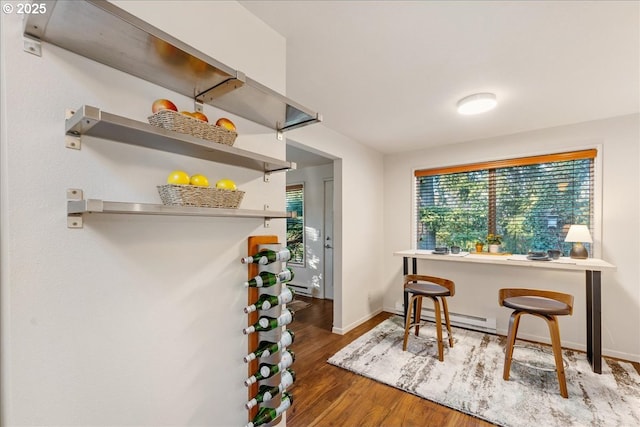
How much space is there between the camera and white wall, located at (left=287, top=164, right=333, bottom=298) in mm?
5045

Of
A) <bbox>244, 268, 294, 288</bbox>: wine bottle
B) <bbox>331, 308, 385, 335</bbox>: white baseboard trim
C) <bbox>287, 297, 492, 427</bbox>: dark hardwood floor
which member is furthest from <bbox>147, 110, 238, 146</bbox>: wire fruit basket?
<bbox>331, 308, 385, 335</bbox>: white baseboard trim

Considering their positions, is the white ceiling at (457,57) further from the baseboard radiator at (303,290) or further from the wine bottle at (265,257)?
the baseboard radiator at (303,290)

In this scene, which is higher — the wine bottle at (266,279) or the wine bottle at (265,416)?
the wine bottle at (266,279)

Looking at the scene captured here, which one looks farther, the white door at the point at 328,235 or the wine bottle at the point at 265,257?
the white door at the point at 328,235

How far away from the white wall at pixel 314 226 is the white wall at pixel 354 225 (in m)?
1.16

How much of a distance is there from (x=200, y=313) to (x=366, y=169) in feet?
10.3

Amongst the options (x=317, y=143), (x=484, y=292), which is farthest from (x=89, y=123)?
(x=484, y=292)

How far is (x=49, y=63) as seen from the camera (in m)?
0.79

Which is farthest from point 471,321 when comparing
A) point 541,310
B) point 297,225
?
point 297,225

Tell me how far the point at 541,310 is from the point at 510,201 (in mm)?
1604

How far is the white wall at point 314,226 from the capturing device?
5045 millimetres

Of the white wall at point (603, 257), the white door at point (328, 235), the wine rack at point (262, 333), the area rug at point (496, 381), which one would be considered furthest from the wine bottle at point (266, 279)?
the white door at point (328, 235)

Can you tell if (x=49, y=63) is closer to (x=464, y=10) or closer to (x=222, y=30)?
(x=222, y=30)

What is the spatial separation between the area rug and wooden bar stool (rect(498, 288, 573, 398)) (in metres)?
0.14
